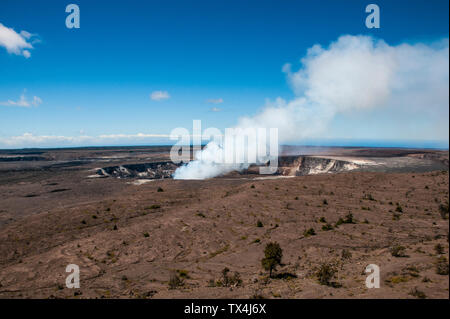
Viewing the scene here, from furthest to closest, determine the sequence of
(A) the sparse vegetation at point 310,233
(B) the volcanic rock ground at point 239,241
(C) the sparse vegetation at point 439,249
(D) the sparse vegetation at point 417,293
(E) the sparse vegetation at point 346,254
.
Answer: (A) the sparse vegetation at point 310,233 < (E) the sparse vegetation at point 346,254 < (C) the sparse vegetation at point 439,249 < (B) the volcanic rock ground at point 239,241 < (D) the sparse vegetation at point 417,293

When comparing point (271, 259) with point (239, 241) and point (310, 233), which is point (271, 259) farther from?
point (310, 233)

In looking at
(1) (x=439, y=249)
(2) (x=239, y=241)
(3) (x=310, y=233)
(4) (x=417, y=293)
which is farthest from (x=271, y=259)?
(1) (x=439, y=249)

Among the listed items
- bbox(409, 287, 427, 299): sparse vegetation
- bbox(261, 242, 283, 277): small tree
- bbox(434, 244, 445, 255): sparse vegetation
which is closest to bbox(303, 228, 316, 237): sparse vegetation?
bbox(261, 242, 283, 277): small tree

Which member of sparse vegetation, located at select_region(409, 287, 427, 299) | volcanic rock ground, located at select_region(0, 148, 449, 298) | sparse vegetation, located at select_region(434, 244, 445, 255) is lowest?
volcanic rock ground, located at select_region(0, 148, 449, 298)

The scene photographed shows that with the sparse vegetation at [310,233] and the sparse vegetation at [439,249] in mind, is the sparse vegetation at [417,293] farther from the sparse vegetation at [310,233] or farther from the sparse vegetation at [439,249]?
the sparse vegetation at [310,233]

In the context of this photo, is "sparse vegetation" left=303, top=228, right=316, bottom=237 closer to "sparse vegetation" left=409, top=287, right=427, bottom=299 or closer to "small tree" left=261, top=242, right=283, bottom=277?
"small tree" left=261, top=242, right=283, bottom=277

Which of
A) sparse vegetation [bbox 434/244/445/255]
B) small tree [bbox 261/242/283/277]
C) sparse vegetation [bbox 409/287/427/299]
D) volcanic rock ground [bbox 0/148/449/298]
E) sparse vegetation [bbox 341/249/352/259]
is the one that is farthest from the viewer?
sparse vegetation [bbox 341/249/352/259]

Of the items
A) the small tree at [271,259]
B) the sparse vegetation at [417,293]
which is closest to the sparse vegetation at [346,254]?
the small tree at [271,259]

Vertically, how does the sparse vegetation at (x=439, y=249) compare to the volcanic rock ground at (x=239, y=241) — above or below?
above
